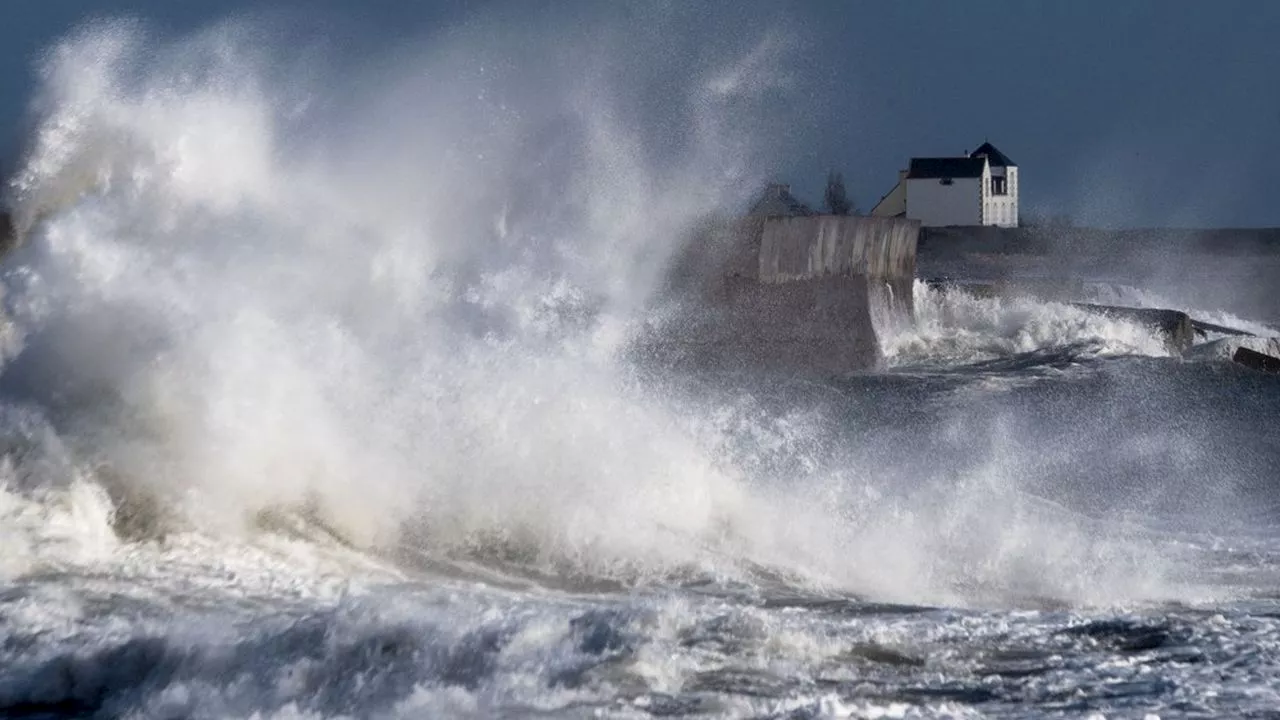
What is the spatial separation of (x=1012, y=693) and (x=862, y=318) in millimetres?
9287

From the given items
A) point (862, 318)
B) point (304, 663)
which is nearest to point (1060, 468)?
point (862, 318)

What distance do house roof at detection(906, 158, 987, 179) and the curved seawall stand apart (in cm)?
4712

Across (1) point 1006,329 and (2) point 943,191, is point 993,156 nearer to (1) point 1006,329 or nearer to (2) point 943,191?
(2) point 943,191

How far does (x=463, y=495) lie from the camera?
294 inches

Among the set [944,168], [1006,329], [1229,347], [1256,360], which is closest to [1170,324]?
[1229,347]

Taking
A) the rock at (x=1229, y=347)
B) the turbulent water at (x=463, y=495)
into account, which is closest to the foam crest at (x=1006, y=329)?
the rock at (x=1229, y=347)

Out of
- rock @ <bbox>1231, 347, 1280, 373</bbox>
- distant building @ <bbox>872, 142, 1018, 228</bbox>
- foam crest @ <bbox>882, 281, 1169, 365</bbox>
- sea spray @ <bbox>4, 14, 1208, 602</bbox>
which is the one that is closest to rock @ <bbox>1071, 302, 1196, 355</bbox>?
foam crest @ <bbox>882, 281, 1169, 365</bbox>

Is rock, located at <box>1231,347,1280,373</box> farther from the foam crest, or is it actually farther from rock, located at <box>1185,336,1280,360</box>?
the foam crest

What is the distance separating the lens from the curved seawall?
38.9 ft

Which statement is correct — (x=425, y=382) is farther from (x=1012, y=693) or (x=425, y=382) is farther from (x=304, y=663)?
(x=1012, y=693)

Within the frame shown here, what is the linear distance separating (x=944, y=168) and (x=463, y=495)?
180 feet

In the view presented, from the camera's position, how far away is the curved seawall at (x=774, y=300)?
11867 mm

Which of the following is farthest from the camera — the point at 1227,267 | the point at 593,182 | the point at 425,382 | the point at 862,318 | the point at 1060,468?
the point at 1227,267

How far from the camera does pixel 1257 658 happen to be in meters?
5.37
